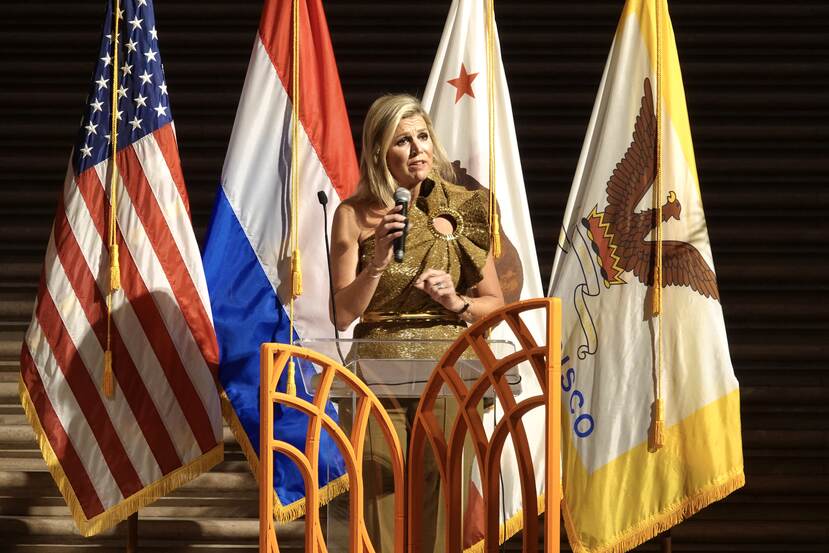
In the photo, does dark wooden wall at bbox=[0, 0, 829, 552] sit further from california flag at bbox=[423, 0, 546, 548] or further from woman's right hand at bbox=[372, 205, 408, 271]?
woman's right hand at bbox=[372, 205, 408, 271]

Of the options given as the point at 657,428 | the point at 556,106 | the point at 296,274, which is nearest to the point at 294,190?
the point at 296,274

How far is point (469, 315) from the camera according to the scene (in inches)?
152

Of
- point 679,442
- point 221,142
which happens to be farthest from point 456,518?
point 221,142

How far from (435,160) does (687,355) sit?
1.26 meters

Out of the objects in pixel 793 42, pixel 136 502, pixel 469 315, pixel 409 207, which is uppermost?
pixel 793 42

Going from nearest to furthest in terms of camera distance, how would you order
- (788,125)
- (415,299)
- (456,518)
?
(456,518), (415,299), (788,125)

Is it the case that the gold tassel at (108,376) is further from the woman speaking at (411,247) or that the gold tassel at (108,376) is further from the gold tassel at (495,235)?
the gold tassel at (495,235)

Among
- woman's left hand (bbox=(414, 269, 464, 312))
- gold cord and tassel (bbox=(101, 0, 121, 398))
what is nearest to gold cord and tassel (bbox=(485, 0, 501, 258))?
woman's left hand (bbox=(414, 269, 464, 312))

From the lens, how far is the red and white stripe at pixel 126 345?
4637 mm

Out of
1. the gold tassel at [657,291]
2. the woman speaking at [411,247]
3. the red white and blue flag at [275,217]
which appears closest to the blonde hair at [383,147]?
the woman speaking at [411,247]

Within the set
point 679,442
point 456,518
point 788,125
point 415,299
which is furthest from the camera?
point 788,125

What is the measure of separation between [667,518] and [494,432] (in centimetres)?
157

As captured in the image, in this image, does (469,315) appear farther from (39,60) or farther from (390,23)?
(39,60)

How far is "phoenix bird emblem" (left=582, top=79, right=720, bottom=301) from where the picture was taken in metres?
4.63
